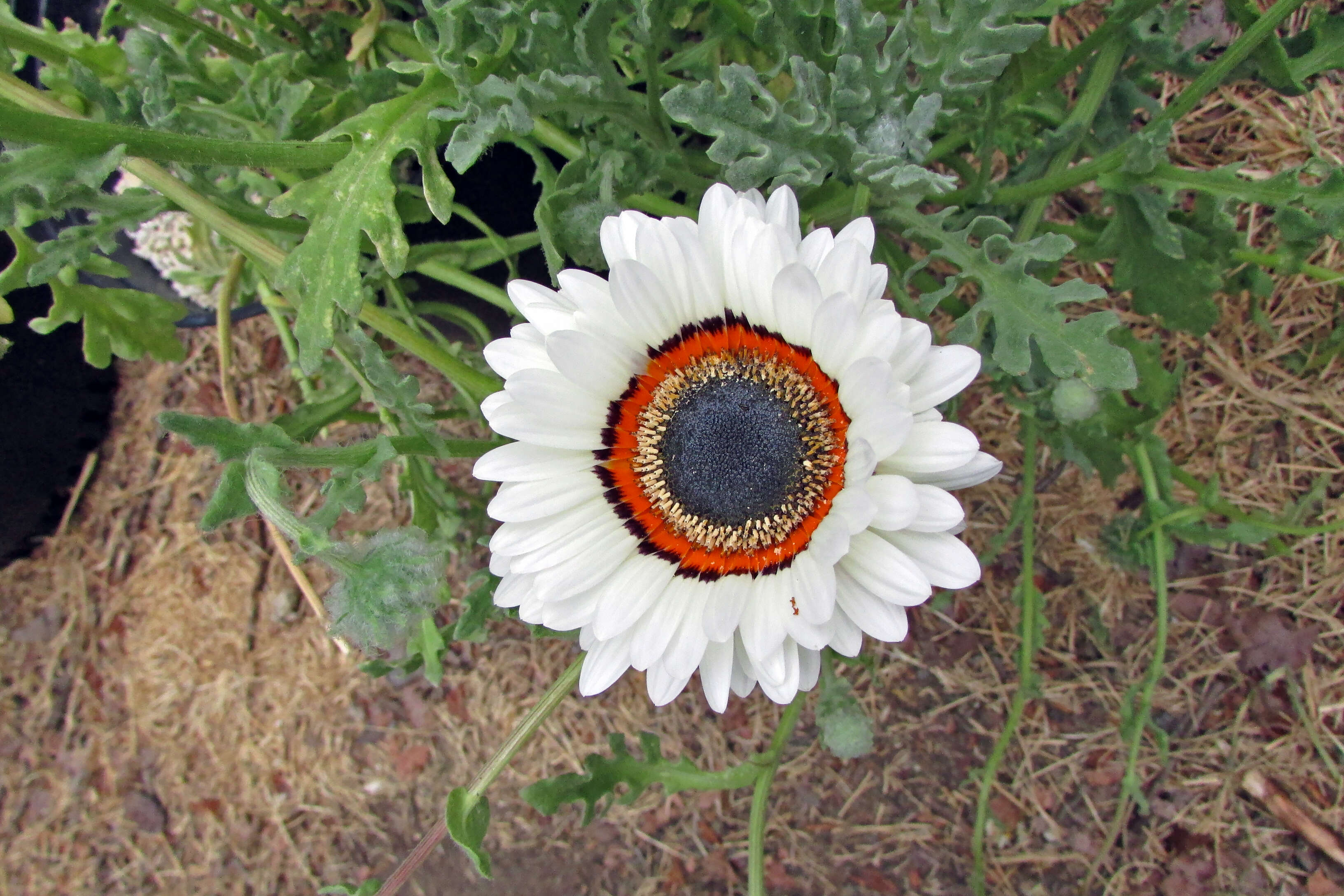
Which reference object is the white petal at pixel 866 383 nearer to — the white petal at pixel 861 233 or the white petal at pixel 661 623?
the white petal at pixel 861 233

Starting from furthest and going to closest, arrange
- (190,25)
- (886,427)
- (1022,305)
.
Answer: (190,25)
(1022,305)
(886,427)

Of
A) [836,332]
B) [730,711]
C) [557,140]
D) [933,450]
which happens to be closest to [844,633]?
[933,450]

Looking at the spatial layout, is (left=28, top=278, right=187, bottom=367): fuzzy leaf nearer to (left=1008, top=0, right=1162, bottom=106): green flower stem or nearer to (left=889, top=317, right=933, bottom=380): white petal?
(left=889, top=317, right=933, bottom=380): white petal

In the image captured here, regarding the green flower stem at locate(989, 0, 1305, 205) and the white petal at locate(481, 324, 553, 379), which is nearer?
the white petal at locate(481, 324, 553, 379)

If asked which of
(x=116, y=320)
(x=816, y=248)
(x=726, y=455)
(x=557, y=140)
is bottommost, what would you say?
(x=116, y=320)

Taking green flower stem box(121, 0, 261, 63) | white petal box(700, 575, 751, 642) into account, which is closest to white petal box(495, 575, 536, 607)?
white petal box(700, 575, 751, 642)

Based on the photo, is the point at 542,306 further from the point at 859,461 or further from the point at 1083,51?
the point at 1083,51
